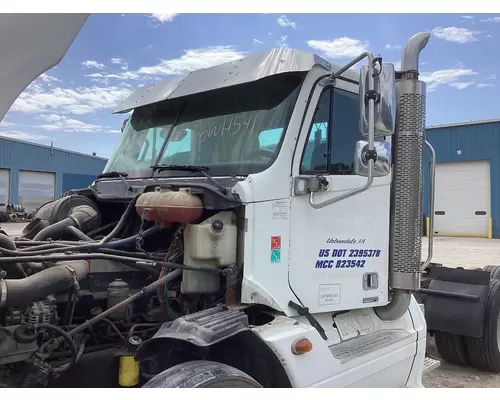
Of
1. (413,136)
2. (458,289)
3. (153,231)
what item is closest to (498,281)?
(458,289)

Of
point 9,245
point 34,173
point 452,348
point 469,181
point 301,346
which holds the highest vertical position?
point 34,173

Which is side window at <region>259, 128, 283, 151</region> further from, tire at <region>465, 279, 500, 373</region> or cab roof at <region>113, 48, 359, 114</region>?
tire at <region>465, 279, 500, 373</region>

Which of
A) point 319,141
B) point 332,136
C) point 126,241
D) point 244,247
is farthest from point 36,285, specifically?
point 332,136

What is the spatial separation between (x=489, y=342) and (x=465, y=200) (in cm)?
1780

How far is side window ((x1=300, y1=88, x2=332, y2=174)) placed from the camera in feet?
10.8

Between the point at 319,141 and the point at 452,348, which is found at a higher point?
the point at 319,141

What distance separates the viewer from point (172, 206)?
9.41ft

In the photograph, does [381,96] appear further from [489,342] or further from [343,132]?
[489,342]

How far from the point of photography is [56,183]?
29562 millimetres

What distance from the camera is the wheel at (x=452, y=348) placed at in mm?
5371

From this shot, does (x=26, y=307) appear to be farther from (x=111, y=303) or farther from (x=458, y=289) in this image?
(x=458, y=289)

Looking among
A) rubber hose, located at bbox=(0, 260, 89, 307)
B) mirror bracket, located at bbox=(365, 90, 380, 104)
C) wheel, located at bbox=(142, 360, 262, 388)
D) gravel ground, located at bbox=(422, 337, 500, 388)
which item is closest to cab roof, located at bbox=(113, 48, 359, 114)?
mirror bracket, located at bbox=(365, 90, 380, 104)

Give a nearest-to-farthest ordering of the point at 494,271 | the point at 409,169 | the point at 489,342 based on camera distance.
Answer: the point at 409,169, the point at 489,342, the point at 494,271

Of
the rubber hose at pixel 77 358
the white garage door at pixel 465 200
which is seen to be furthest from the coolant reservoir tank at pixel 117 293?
the white garage door at pixel 465 200
